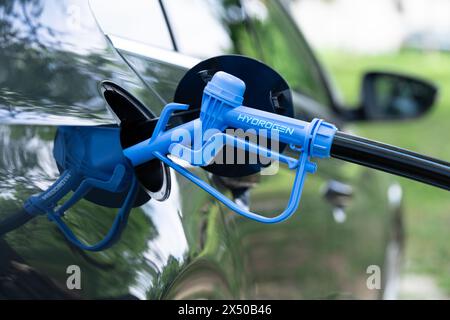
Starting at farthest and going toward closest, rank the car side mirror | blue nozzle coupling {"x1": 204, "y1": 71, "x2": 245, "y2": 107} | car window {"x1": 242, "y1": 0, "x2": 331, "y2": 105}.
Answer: the car side mirror, car window {"x1": 242, "y1": 0, "x2": 331, "y2": 105}, blue nozzle coupling {"x1": 204, "y1": 71, "x2": 245, "y2": 107}

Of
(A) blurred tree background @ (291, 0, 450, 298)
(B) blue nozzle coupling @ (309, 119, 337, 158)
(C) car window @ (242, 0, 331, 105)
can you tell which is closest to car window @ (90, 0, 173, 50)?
(B) blue nozzle coupling @ (309, 119, 337, 158)

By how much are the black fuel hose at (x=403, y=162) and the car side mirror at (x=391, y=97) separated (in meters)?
2.62

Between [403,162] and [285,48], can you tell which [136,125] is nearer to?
[403,162]

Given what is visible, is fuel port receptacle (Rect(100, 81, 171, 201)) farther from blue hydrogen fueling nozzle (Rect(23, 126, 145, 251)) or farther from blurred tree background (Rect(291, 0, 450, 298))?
blurred tree background (Rect(291, 0, 450, 298))

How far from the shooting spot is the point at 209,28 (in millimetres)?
2365

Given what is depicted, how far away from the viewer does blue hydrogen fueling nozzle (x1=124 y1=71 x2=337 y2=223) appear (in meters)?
1.33

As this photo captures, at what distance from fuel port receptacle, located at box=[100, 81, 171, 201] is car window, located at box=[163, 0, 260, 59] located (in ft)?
1.48

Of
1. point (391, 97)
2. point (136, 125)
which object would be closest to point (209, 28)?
point (136, 125)

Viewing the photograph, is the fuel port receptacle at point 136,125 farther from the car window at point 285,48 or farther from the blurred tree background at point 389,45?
the blurred tree background at point 389,45

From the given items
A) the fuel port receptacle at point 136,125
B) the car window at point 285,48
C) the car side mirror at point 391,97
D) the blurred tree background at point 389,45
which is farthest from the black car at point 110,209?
the blurred tree background at point 389,45

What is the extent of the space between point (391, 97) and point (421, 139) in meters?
5.73

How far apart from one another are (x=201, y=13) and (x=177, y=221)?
921 millimetres
